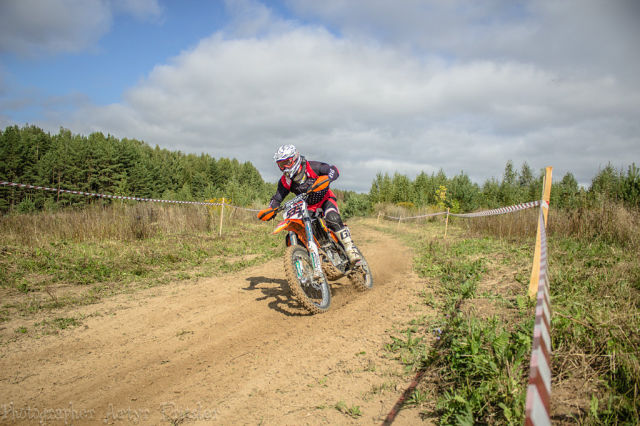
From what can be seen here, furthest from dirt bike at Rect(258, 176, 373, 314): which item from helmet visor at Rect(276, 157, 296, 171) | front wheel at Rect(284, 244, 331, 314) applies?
helmet visor at Rect(276, 157, 296, 171)

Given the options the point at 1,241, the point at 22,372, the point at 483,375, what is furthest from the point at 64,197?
the point at 483,375

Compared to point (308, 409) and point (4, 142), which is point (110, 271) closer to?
point (308, 409)

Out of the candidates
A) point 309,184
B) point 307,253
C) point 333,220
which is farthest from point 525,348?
point 309,184

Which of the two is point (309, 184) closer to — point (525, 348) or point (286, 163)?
point (286, 163)

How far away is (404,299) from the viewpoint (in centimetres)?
550

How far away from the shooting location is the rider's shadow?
5.30 m

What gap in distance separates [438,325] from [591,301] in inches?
64.4

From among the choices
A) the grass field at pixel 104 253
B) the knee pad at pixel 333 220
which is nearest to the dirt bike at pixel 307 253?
the knee pad at pixel 333 220

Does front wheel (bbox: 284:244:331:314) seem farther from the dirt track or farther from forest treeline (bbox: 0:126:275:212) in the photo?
forest treeline (bbox: 0:126:275:212)

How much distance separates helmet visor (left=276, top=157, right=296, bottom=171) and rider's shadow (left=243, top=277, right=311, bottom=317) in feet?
7.52

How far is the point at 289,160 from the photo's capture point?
17.6 ft

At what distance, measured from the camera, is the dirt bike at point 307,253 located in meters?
4.82

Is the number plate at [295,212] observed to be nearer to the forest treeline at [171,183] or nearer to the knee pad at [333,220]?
the knee pad at [333,220]

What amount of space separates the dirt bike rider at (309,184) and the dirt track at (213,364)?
1.19 m
